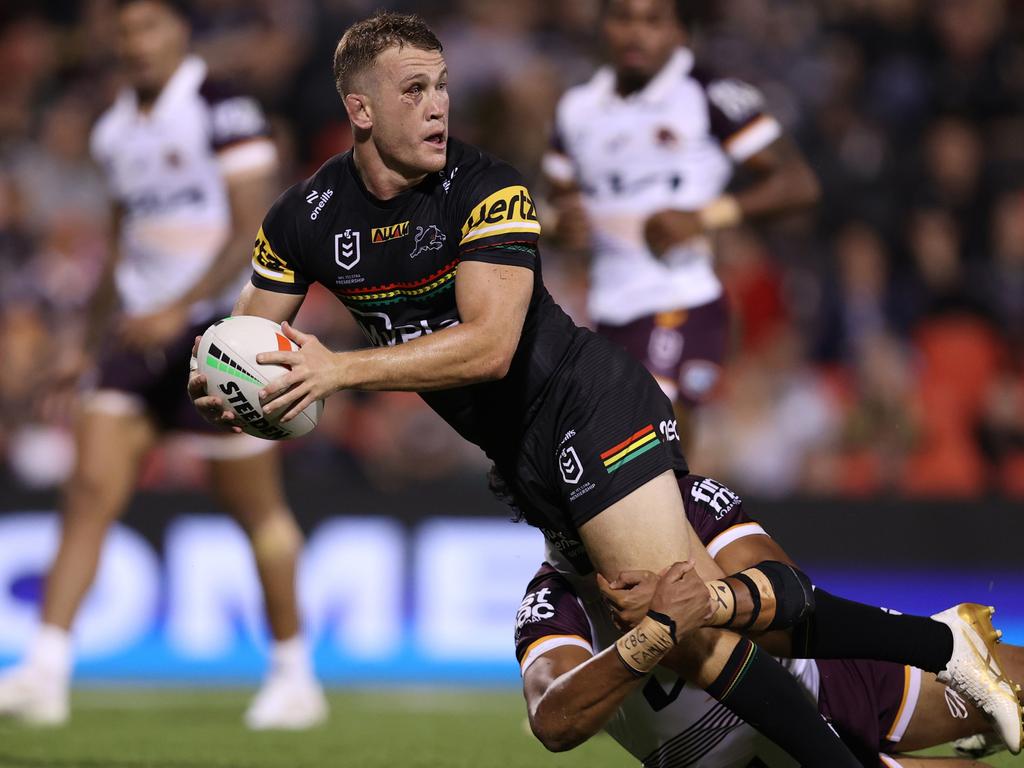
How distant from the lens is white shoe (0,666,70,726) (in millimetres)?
6766

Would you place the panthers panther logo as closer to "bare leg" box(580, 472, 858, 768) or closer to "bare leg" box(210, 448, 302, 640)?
"bare leg" box(580, 472, 858, 768)

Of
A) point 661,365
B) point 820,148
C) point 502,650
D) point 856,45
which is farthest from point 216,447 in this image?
point 856,45

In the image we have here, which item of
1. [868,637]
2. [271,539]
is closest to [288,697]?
[271,539]

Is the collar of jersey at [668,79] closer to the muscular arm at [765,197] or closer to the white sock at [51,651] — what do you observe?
the muscular arm at [765,197]

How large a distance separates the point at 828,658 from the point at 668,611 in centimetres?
73

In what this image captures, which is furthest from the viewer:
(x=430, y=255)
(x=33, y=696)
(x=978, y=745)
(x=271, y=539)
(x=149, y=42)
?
(x=149, y=42)

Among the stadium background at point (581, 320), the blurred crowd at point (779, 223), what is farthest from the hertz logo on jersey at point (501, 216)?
the blurred crowd at point (779, 223)

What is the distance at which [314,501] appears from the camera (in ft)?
30.1

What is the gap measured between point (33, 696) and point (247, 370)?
3064 mm

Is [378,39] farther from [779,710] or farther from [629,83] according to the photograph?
[629,83]

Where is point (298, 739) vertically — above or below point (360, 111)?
below

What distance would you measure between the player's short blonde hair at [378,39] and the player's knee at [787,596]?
5.74ft

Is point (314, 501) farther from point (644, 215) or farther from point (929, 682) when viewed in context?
point (929, 682)

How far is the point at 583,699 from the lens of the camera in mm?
4344
